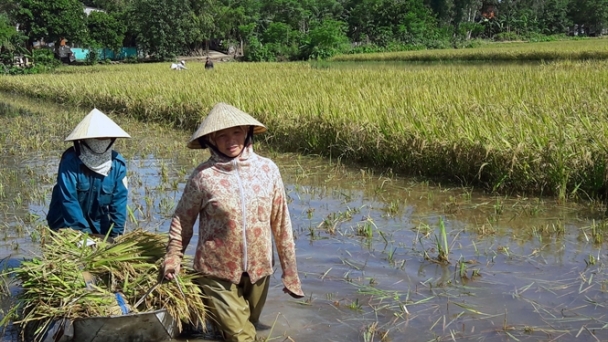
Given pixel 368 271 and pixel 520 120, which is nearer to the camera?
pixel 368 271

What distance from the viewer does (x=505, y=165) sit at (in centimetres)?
558

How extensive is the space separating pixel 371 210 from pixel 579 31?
77.4 m

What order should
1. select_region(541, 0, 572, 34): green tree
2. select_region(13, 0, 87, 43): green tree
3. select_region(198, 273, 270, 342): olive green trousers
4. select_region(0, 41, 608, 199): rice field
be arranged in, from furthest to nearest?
1. select_region(541, 0, 572, 34): green tree
2. select_region(13, 0, 87, 43): green tree
3. select_region(0, 41, 608, 199): rice field
4. select_region(198, 273, 270, 342): olive green trousers

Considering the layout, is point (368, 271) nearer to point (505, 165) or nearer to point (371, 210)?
point (371, 210)

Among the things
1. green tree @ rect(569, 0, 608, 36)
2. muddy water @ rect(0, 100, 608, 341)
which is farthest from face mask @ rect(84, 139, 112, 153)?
green tree @ rect(569, 0, 608, 36)

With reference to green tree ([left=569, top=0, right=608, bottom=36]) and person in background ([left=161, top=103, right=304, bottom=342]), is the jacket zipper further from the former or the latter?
green tree ([left=569, top=0, right=608, bottom=36])


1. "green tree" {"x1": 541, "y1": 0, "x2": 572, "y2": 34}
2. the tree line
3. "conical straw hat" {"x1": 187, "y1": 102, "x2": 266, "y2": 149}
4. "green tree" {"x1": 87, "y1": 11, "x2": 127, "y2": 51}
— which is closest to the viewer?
"conical straw hat" {"x1": 187, "y1": 102, "x2": 266, "y2": 149}

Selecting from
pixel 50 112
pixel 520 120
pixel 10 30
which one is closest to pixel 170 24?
pixel 10 30

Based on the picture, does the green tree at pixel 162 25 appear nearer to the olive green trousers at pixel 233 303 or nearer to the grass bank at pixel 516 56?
the grass bank at pixel 516 56

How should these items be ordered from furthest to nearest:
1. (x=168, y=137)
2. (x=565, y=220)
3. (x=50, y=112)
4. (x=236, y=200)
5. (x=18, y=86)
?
(x=18, y=86)
(x=50, y=112)
(x=168, y=137)
(x=565, y=220)
(x=236, y=200)

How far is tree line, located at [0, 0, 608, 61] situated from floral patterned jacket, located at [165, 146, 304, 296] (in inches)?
1349

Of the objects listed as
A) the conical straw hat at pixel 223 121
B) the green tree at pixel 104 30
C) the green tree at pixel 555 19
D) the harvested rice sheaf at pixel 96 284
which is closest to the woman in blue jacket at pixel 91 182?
the harvested rice sheaf at pixel 96 284

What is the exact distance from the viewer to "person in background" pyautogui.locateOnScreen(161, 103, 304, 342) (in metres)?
2.72

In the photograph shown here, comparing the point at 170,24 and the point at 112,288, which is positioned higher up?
the point at 170,24
